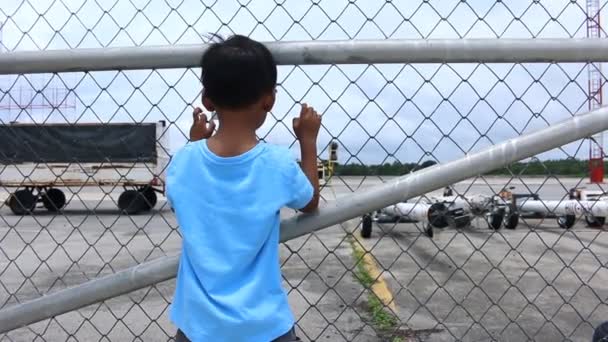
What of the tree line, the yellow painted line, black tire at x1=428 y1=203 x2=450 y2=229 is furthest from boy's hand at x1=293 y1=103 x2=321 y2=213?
the yellow painted line

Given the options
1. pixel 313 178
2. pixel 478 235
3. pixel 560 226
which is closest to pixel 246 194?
pixel 313 178

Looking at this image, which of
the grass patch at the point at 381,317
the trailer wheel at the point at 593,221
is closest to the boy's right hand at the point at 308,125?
the grass patch at the point at 381,317

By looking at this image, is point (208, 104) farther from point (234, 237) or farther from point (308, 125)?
point (234, 237)

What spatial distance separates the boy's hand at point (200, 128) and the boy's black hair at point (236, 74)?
0.25m

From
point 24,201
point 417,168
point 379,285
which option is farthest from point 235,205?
point 24,201

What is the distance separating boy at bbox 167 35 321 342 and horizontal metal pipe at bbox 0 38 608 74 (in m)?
0.37

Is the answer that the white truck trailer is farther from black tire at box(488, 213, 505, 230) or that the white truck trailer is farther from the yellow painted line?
black tire at box(488, 213, 505, 230)

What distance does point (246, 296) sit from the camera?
1.86m

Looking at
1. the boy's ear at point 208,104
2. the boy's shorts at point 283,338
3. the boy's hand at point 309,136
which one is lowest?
the boy's shorts at point 283,338

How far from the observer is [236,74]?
1859 millimetres

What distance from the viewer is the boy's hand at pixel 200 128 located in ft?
7.08

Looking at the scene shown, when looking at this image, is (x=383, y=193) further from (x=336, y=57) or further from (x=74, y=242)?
(x=74, y=242)

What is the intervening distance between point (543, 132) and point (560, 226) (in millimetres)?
11559

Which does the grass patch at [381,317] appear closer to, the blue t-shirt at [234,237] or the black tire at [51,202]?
Answer: the black tire at [51,202]
